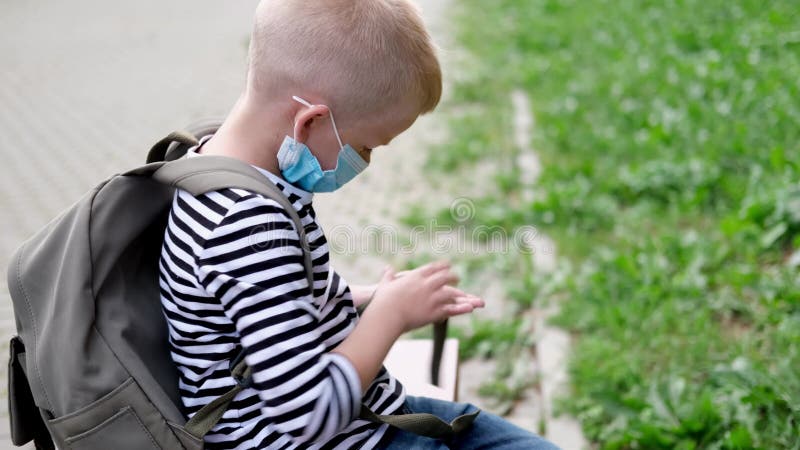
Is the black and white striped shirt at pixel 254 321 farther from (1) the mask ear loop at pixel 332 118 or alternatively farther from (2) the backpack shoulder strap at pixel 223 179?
(1) the mask ear loop at pixel 332 118

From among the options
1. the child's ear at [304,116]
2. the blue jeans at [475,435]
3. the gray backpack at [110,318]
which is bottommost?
the blue jeans at [475,435]

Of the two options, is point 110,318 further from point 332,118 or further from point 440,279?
point 440,279

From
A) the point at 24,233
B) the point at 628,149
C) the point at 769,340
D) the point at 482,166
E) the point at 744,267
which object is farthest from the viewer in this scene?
the point at 482,166

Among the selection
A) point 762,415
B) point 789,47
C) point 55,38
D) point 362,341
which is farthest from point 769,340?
point 55,38

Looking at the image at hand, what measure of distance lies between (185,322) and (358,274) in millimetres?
2775

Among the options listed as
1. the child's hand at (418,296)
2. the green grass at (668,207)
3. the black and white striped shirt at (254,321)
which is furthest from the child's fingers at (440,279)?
the green grass at (668,207)

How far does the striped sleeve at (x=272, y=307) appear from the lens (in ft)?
4.58

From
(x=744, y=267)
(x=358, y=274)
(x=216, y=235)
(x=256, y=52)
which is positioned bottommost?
(x=358, y=274)

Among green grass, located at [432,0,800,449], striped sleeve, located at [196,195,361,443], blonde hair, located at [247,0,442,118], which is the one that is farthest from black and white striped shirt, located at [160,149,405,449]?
green grass, located at [432,0,800,449]

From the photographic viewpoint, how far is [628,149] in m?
4.98

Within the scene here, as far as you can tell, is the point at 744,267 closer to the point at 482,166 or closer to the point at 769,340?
the point at 769,340

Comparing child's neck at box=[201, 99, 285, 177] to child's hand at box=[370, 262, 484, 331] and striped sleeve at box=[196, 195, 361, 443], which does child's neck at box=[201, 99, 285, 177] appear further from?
child's hand at box=[370, 262, 484, 331]

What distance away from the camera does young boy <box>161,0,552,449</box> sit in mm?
1413

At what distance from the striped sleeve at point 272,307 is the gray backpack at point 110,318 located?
0.05m
